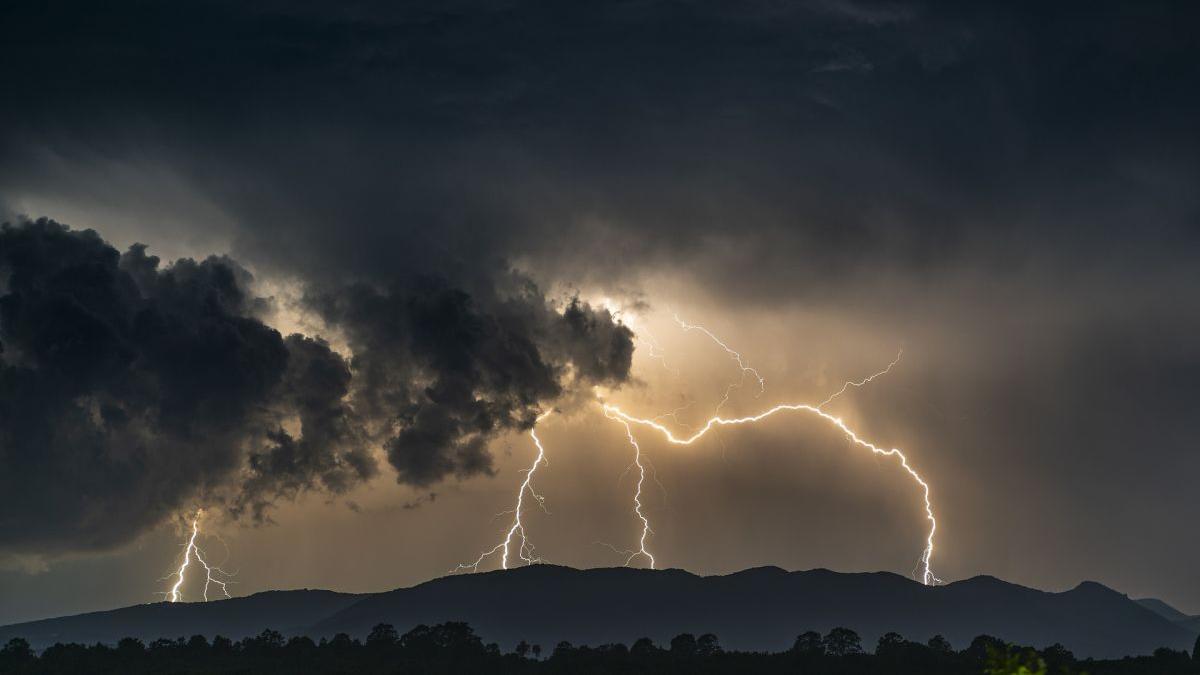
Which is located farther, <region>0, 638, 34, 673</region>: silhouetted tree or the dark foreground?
<region>0, 638, 34, 673</region>: silhouetted tree

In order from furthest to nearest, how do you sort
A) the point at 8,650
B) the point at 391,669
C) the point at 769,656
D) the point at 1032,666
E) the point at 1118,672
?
1. the point at 769,656
2. the point at 8,650
3. the point at 391,669
4. the point at 1118,672
5. the point at 1032,666

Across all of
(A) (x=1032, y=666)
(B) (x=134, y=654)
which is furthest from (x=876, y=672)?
(A) (x=1032, y=666)

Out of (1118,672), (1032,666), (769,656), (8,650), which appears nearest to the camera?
(1032,666)

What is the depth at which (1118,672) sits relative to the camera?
16062 centimetres

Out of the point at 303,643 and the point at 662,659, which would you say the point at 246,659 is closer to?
the point at 303,643

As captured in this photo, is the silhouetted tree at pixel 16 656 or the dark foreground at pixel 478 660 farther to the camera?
the silhouetted tree at pixel 16 656

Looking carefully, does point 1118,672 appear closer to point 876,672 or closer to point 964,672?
point 964,672

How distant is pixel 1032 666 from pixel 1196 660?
183 metres

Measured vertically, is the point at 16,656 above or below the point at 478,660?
below

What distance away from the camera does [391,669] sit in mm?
171375

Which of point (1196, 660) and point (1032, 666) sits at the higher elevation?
point (1196, 660)

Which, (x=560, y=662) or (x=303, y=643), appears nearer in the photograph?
(x=560, y=662)

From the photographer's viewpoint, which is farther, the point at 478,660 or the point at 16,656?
the point at 478,660

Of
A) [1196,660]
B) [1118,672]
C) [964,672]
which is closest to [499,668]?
[964,672]
